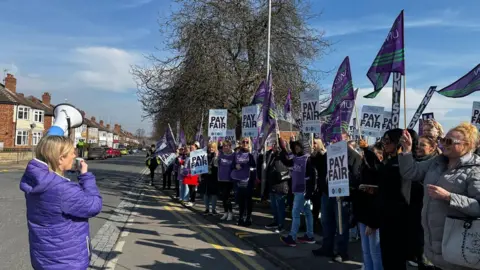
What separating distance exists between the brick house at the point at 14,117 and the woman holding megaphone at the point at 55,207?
168 ft

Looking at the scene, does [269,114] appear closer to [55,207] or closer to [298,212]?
[298,212]

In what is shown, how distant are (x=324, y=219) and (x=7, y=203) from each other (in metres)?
9.86

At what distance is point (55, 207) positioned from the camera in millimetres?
2816

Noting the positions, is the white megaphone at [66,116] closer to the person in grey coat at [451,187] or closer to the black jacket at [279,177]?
the person in grey coat at [451,187]

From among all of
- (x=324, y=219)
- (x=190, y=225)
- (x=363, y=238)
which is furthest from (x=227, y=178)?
(x=363, y=238)

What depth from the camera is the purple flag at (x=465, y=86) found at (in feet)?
25.1

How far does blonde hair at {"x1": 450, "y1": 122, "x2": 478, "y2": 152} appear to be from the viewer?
3141mm

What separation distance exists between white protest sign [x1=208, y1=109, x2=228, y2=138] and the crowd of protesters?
335 centimetres

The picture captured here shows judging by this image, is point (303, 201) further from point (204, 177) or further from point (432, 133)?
point (204, 177)

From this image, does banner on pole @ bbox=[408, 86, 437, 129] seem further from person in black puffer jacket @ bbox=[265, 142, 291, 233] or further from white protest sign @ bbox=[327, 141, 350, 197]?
white protest sign @ bbox=[327, 141, 350, 197]

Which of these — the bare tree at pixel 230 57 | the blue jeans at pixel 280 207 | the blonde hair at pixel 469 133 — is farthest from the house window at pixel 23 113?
the blonde hair at pixel 469 133

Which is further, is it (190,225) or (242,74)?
(242,74)

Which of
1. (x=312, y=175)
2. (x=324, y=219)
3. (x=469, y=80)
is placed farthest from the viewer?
(x=469, y=80)

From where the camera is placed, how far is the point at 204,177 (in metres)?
11.0
